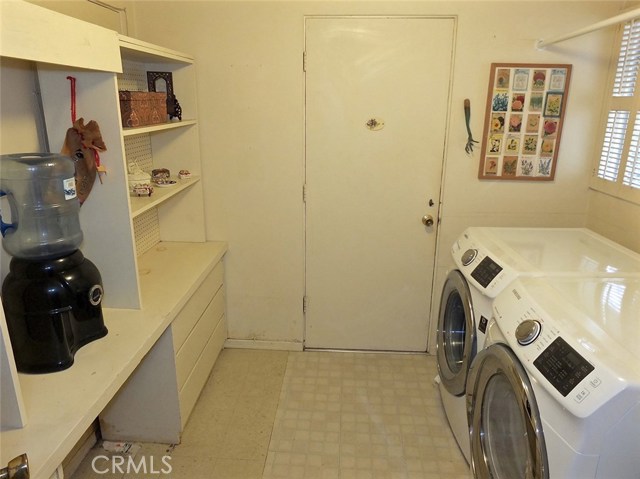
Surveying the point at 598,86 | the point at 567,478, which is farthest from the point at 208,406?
the point at 598,86

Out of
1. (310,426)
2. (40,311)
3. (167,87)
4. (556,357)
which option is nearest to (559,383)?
(556,357)

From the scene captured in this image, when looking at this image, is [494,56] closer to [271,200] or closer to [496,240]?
[496,240]

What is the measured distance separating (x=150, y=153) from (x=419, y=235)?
1.72 meters

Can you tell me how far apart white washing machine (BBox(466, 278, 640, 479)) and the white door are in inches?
45.6

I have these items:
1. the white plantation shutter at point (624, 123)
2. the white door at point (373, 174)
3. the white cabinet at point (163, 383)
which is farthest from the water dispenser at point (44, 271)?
the white plantation shutter at point (624, 123)

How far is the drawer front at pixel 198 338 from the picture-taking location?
2.22m

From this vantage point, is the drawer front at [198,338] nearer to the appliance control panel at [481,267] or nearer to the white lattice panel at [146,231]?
the white lattice panel at [146,231]

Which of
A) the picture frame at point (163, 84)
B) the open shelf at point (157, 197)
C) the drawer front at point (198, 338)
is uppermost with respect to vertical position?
the picture frame at point (163, 84)

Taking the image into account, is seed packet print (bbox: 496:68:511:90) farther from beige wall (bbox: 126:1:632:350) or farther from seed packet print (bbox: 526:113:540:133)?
seed packet print (bbox: 526:113:540:133)

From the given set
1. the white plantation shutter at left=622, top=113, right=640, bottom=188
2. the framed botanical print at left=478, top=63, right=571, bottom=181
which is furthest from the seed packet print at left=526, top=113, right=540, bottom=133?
the white plantation shutter at left=622, top=113, right=640, bottom=188

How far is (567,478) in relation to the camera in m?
1.19

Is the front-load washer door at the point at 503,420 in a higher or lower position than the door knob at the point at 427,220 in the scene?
lower

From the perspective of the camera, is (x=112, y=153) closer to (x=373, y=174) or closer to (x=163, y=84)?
(x=163, y=84)

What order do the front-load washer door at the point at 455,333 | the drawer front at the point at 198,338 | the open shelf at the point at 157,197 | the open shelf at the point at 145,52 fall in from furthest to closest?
the drawer front at the point at 198,338 < the open shelf at the point at 157,197 < the front-load washer door at the point at 455,333 < the open shelf at the point at 145,52
